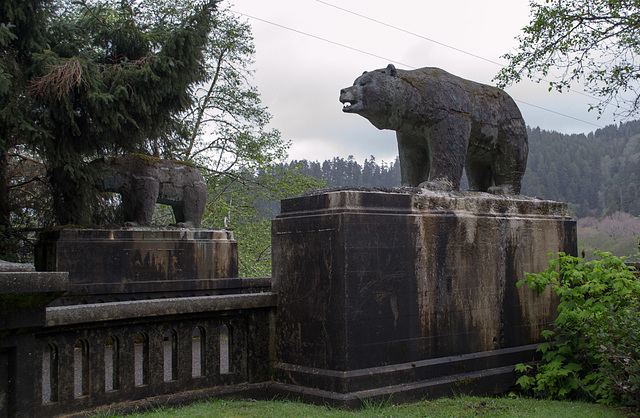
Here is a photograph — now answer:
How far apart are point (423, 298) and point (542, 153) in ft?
193

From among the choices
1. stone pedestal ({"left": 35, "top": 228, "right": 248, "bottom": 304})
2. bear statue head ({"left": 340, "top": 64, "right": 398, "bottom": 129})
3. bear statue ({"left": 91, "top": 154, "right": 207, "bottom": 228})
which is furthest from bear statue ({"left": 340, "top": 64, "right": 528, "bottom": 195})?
bear statue ({"left": 91, "top": 154, "right": 207, "bottom": 228})

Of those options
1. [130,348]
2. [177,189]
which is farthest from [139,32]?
[130,348]

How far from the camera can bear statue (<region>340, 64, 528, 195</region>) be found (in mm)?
6844

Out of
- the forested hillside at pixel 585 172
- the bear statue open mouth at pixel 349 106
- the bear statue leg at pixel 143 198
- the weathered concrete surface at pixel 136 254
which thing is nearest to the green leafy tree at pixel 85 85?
the bear statue leg at pixel 143 198

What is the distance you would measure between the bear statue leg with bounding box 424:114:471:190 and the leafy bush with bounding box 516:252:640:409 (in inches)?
61.1

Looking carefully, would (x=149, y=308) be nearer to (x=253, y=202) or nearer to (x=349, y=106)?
(x=349, y=106)

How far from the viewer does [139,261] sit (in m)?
9.97

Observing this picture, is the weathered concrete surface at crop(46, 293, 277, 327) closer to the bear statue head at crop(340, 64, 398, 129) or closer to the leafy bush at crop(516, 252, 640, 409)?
the bear statue head at crop(340, 64, 398, 129)

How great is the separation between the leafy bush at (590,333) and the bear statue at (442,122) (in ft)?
4.81

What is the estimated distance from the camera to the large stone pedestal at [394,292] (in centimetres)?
568

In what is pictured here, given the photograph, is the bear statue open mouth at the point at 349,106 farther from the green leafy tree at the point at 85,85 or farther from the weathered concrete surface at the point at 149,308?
the green leafy tree at the point at 85,85

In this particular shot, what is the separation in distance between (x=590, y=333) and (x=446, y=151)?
2.60 meters

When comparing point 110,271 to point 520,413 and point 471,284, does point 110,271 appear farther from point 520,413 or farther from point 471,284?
point 520,413

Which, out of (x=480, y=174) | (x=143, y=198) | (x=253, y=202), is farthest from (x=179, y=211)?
(x=253, y=202)
